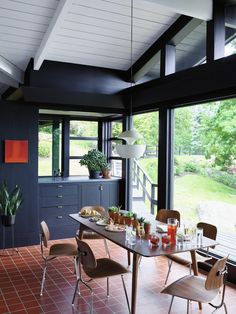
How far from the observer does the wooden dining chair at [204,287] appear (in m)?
2.35

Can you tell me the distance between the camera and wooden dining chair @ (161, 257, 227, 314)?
7.70ft

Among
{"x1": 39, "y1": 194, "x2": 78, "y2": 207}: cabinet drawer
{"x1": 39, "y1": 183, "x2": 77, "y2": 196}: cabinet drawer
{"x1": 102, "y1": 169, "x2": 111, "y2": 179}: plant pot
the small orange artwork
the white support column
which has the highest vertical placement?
the white support column

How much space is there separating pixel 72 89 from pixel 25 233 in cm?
248

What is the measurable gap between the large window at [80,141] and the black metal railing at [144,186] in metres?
1.33

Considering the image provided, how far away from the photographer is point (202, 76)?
12.9 feet

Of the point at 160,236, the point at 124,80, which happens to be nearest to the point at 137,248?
the point at 160,236

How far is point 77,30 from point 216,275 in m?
3.67

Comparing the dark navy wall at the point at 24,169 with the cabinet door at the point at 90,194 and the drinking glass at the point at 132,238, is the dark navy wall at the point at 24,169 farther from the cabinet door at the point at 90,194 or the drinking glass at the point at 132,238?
the drinking glass at the point at 132,238

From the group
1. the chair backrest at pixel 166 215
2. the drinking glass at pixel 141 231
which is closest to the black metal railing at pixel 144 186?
the chair backrest at pixel 166 215

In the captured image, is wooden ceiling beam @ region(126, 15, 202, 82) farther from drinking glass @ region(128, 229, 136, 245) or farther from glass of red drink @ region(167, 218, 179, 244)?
drinking glass @ region(128, 229, 136, 245)

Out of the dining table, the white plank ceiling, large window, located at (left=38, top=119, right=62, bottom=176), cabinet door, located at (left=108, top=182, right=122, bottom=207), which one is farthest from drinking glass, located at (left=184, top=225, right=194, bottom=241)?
large window, located at (left=38, top=119, right=62, bottom=176)

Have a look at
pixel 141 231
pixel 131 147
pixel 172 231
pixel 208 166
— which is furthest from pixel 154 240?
pixel 208 166

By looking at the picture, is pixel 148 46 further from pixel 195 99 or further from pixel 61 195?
pixel 61 195

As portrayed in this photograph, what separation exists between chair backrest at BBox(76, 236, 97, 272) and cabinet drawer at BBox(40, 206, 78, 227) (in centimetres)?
264
